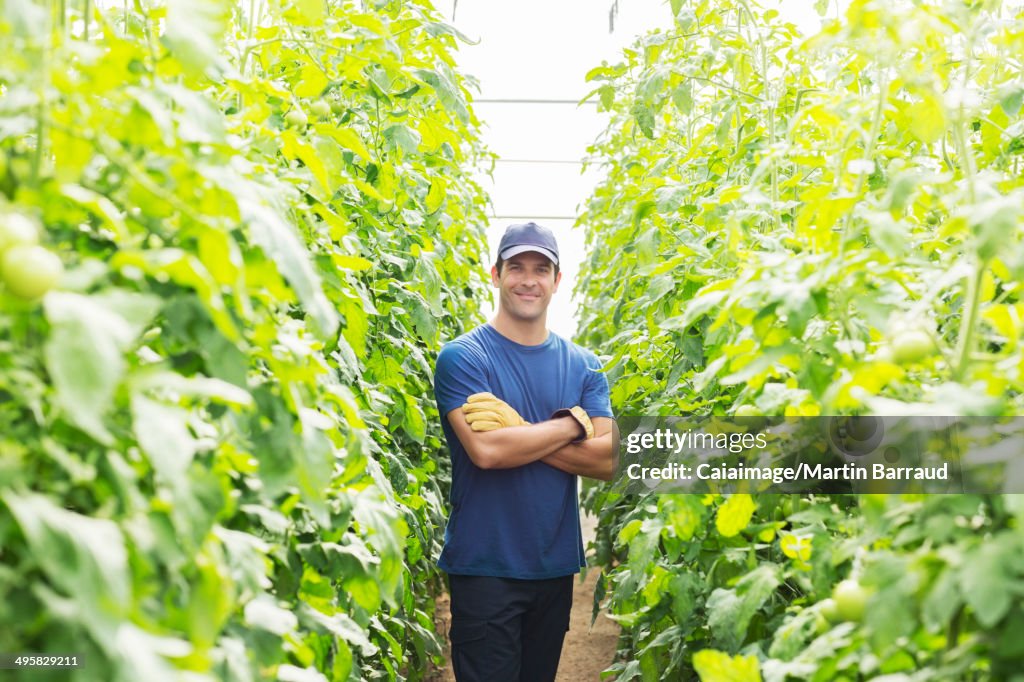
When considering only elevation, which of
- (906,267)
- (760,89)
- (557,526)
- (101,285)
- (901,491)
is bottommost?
(557,526)

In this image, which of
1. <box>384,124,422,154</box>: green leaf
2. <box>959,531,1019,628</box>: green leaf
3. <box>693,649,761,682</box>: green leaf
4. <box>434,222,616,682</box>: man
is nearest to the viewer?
<box>959,531,1019,628</box>: green leaf

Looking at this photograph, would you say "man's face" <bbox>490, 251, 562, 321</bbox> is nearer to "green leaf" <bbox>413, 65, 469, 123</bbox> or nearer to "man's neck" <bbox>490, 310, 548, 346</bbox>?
"man's neck" <bbox>490, 310, 548, 346</bbox>

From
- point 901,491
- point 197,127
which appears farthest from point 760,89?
point 197,127

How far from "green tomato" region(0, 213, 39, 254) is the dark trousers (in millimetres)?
2057

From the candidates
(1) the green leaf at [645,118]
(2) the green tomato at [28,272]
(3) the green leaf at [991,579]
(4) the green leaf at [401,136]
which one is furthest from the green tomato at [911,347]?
(1) the green leaf at [645,118]

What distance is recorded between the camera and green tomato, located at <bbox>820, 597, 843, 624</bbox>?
1162 mm

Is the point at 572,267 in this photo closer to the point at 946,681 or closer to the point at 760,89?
the point at 760,89

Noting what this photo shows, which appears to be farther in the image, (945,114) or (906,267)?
(906,267)

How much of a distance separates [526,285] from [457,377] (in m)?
0.36

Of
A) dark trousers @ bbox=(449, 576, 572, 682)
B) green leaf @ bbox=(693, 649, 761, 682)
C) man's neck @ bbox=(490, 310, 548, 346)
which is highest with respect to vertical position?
man's neck @ bbox=(490, 310, 548, 346)

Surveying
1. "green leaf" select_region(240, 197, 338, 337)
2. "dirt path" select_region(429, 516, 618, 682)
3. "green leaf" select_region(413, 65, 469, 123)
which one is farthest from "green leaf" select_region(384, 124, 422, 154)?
"dirt path" select_region(429, 516, 618, 682)

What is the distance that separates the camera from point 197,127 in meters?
1.04

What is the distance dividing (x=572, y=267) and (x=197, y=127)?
9.85 m

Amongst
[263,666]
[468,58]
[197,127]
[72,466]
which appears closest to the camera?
[72,466]
